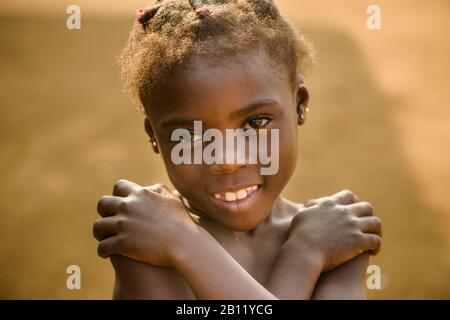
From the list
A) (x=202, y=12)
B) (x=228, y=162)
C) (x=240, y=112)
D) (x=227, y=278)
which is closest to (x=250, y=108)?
(x=240, y=112)

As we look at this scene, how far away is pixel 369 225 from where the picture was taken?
1535 millimetres

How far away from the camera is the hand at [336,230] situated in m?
1.47

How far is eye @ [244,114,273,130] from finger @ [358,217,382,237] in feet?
1.15

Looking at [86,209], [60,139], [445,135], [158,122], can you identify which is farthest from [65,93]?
[158,122]

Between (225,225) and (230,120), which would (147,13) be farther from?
(225,225)

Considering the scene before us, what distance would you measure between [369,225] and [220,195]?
1.26 feet

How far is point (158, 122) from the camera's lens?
1437 millimetres

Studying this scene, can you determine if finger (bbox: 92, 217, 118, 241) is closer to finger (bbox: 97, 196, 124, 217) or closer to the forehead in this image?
finger (bbox: 97, 196, 124, 217)

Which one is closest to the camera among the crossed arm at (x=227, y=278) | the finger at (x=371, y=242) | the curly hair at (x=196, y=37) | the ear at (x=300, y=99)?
the crossed arm at (x=227, y=278)

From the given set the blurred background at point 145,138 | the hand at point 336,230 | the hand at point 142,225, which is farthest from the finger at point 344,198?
the blurred background at point 145,138

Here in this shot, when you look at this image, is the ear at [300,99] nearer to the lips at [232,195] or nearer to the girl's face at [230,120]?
the girl's face at [230,120]

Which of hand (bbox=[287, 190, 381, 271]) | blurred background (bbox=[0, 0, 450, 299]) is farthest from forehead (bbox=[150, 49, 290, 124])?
blurred background (bbox=[0, 0, 450, 299])

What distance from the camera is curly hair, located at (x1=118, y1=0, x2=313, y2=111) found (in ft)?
4.54

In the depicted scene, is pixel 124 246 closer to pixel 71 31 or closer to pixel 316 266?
pixel 316 266
